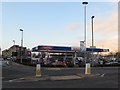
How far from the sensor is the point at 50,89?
17.2m

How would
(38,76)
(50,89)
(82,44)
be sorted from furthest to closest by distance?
(82,44), (38,76), (50,89)

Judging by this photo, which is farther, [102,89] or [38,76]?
[38,76]

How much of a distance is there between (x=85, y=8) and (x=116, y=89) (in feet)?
75.9

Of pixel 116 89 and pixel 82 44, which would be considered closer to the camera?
pixel 116 89

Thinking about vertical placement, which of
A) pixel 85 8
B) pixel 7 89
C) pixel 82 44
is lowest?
pixel 7 89

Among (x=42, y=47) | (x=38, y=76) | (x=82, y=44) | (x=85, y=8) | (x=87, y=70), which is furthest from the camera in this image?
(x=42, y=47)

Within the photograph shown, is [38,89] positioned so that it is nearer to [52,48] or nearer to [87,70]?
Result: [87,70]

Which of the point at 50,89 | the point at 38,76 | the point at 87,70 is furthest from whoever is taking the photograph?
the point at 87,70

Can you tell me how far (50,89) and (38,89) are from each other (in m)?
0.66

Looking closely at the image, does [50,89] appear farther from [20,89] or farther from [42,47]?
[42,47]

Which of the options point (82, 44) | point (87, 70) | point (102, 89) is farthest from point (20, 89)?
point (82, 44)

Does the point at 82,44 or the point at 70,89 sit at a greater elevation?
the point at 82,44

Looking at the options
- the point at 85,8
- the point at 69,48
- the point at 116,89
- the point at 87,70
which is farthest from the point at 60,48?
the point at 116,89

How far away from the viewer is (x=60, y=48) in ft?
240
